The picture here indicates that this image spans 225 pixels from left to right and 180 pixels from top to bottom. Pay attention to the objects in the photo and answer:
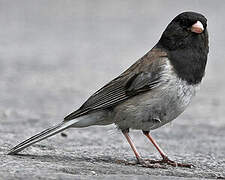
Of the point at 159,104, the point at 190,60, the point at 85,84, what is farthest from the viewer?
the point at 85,84

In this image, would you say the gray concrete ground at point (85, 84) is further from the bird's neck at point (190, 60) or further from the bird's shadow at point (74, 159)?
the bird's neck at point (190, 60)

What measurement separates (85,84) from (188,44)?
187 inches

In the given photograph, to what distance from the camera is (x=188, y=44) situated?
Result: 5.75 meters

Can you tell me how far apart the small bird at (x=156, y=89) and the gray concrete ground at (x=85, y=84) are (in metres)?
0.23

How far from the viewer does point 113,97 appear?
577 cm

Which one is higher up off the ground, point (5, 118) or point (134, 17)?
point (134, 17)

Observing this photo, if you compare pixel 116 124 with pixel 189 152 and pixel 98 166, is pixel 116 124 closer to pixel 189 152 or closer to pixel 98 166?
pixel 98 166

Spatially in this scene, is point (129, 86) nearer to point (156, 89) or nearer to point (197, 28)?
point (156, 89)

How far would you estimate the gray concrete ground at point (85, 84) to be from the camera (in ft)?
17.6

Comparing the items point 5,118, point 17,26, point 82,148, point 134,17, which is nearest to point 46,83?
point 5,118

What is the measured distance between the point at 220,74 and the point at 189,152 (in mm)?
4906

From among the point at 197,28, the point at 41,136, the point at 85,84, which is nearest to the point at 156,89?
the point at 197,28

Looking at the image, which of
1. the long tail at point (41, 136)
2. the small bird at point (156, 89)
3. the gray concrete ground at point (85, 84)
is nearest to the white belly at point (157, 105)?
the small bird at point (156, 89)

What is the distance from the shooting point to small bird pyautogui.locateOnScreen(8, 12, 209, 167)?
5.49 metres
